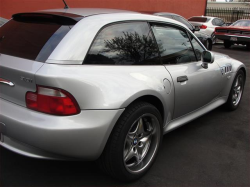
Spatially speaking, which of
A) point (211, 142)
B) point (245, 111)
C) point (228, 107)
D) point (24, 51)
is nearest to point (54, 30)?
point (24, 51)

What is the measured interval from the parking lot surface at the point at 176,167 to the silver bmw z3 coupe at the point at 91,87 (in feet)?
0.79

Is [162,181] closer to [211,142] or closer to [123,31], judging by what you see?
[211,142]

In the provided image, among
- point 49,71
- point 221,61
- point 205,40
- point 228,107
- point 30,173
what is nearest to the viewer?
point 49,71

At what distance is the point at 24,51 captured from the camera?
2.28m

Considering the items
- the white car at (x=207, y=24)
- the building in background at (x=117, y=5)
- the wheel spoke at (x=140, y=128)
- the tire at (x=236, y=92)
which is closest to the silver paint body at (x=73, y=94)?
the wheel spoke at (x=140, y=128)

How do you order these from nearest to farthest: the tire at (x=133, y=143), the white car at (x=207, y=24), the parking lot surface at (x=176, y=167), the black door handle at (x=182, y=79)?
the tire at (x=133, y=143)
the parking lot surface at (x=176, y=167)
the black door handle at (x=182, y=79)
the white car at (x=207, y=24)

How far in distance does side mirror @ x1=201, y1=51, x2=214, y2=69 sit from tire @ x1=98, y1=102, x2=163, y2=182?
3.71 ft

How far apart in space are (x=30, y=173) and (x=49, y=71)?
3.72 ft

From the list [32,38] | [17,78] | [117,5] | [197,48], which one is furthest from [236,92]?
[117,5]

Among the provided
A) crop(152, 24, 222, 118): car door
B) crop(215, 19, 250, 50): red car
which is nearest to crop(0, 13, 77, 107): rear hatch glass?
crop(152, 24, 222, 118): car door

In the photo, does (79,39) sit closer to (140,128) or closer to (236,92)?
(140,128)

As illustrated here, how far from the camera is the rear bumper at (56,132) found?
1964mm

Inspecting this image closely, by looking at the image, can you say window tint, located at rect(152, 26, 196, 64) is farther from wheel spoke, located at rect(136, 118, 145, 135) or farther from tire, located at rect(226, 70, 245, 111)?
tire, located at rect(226, 70, 245, 111)

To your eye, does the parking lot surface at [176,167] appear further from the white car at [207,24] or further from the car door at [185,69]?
the white car at [207,24]
